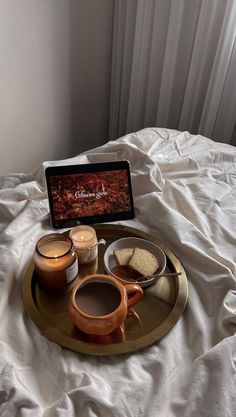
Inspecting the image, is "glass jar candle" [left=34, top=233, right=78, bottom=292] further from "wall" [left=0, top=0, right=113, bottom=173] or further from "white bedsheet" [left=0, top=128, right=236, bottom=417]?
"wall" [left=0, top=0, right=113, bottom=173]

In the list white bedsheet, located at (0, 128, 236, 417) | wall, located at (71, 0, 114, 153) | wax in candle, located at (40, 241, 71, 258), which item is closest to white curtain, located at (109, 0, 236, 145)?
wall, located at (71, 0, 114, 153)

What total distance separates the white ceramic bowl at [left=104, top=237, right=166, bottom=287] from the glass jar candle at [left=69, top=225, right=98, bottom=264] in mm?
37

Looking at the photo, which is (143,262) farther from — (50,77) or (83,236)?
(50,77)

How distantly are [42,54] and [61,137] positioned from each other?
463 millimetres

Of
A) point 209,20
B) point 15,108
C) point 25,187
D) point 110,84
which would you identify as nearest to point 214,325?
point 25,187

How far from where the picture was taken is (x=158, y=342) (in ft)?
2.15

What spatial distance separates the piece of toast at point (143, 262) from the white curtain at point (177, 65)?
1.08m

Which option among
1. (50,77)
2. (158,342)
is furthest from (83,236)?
(50,77)

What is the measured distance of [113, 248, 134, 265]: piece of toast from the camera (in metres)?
0.80

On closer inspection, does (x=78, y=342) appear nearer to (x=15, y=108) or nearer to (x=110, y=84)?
(x=15, y=108)

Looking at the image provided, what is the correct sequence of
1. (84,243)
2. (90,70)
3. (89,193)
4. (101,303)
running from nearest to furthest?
(101,303)
(84,243)
(89,193)
(90,70)

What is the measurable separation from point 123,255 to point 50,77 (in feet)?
3.71

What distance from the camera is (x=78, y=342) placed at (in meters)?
0.63

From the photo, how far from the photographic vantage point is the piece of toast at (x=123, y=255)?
80cm
